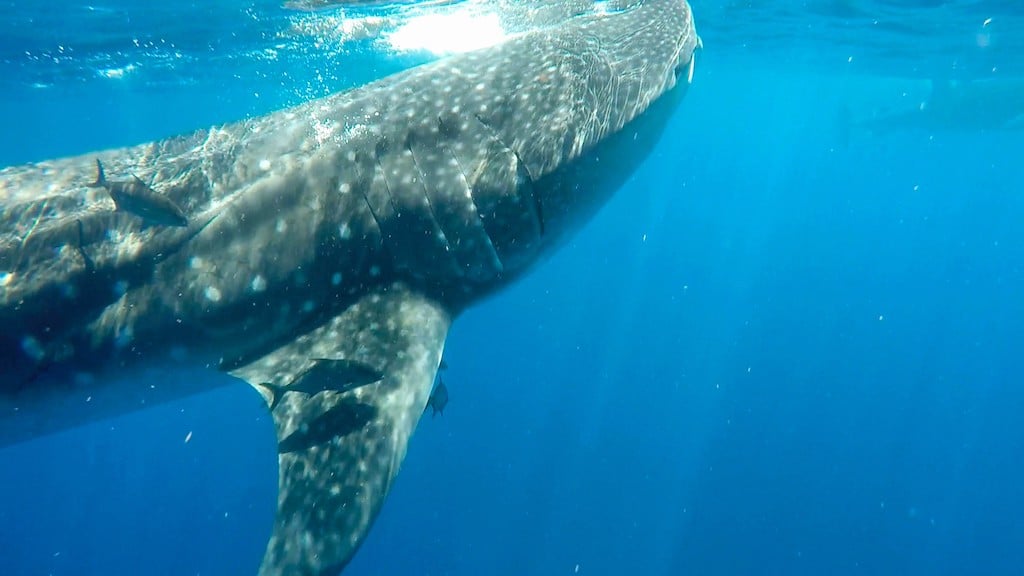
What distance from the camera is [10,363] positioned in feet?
11.8

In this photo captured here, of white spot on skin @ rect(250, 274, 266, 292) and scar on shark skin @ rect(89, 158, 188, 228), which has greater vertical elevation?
scar on shark skin @ rect(89, 158, 188, 228)

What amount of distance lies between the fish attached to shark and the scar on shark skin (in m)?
0.01

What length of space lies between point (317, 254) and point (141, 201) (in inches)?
41.1

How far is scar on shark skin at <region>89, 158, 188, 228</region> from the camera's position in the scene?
3.72 metres

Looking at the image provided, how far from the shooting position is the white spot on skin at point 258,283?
3.92m

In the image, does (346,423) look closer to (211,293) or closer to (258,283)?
(258,283)

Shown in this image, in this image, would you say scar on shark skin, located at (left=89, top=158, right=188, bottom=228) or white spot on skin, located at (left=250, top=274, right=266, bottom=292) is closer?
scar on shark skin, located at (left=89, top=158, right=188, bottom=228)

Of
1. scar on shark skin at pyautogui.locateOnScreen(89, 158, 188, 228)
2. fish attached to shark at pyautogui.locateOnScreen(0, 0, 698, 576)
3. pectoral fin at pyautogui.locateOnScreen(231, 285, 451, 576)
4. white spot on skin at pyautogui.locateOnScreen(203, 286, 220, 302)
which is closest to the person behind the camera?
pectoral fin at pyautogui.locateOnScreen(231, 285, 451, 576)

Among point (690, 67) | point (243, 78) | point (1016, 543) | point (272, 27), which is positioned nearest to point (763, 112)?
point (1016, 543)

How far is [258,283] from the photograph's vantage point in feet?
12.9

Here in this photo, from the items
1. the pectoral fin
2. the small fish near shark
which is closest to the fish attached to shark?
the pectoral fin

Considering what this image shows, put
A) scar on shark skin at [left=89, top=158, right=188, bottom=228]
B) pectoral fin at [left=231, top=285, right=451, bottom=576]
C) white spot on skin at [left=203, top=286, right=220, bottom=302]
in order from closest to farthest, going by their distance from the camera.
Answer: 1. pectoral fin at [left=231, top=285, right=451, bottom=576]
2. scar on shark skin at [left=89, top=158, right=188, bottom=228]
3. white spot on skin at [left=203, top=286, right=220, bottom=302]

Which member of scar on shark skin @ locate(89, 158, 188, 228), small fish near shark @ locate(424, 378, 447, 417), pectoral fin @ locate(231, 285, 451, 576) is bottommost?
small fish near shark @ locate(424, 378, 447, 417)

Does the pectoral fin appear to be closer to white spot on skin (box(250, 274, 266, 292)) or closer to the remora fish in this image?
the remora fish
